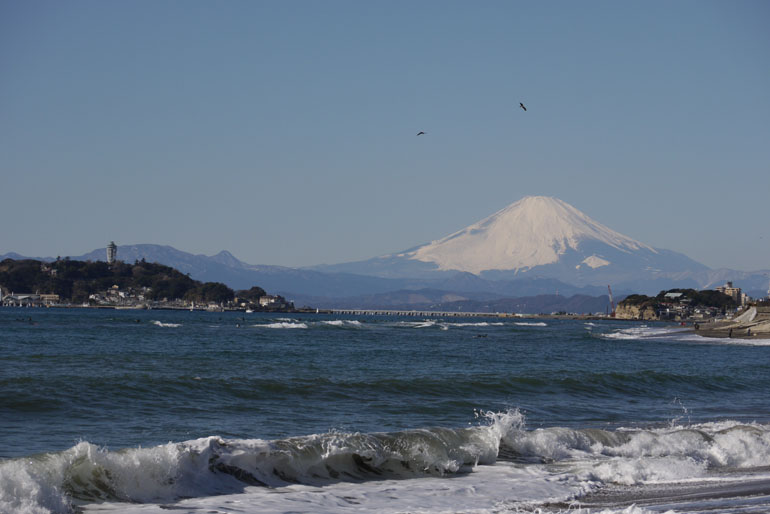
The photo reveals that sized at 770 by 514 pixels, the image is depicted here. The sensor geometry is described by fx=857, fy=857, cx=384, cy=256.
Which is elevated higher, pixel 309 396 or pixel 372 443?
pixel 372 443

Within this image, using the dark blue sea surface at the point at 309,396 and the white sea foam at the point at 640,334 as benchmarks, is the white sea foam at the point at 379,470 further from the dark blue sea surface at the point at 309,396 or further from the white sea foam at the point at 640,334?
the white sea foam at the point at 640,334

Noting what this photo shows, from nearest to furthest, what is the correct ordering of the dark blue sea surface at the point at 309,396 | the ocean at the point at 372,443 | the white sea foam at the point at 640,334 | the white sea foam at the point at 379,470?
the white sea foam at the point at 379,470 → the ocean at the point at 372,443 → the dark blue sea surface at the point at 309,396 → the white sea foam at the point at 640,334

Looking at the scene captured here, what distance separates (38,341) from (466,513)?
4323 centimetres

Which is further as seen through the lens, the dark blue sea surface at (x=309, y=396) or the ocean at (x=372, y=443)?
the dark blue sea surface at (x=309, y=396)

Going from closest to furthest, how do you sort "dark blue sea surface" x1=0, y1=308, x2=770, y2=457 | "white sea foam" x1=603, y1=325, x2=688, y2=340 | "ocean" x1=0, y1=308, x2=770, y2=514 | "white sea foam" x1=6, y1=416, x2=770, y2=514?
1. "white sea foam" x1=6, y1=416, x2=770, y2=514
2. "ocean" x1=0, y1=308, x2=770, y2=514
3. "dark blue sea surface" x1=0, y1=308, x2=770, y2=457
4. "white sea foam" x1=603, y1=325, x2=688, y2=340

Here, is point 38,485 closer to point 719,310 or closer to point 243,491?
point 243,491

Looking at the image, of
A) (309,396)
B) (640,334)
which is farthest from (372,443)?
(640,334)

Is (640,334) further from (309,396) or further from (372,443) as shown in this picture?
(372,443)

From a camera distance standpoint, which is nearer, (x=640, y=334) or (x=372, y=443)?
(x=372, y=443)

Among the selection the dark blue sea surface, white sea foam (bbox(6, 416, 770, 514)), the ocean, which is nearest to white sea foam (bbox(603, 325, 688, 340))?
the dark blue sea surface

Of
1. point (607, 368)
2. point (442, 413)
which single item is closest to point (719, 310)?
point (607, 368)

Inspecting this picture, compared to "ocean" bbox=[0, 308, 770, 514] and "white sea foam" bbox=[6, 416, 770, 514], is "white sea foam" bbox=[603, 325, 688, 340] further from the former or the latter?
"white sea foam" bbox=[6, 416, 770, 514]

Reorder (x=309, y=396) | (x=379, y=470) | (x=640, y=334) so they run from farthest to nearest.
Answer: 1. (x=640, y=334)
2. (x=309, y=396)
3. (x=379, y=470)

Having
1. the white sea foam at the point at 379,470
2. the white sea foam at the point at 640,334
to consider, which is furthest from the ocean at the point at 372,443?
the white sea foam at the point at 640,334
